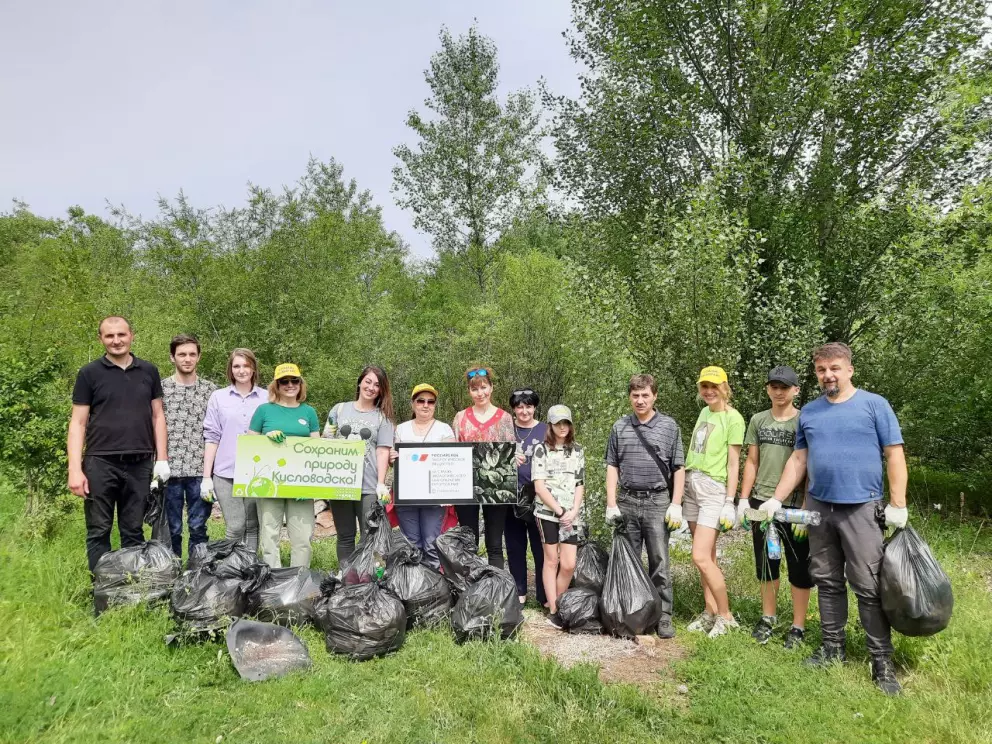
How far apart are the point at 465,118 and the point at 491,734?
2028 centimetres

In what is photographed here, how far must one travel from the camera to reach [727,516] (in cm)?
452

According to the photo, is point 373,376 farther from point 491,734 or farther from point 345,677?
point 491,734

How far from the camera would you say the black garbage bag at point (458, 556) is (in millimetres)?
4629

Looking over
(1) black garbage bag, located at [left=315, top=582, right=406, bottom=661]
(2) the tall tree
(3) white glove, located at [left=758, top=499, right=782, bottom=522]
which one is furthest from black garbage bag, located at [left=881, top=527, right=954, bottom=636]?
(2) the tall tree

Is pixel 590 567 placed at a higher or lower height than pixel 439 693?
higher

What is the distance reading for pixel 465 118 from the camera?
67.7ft

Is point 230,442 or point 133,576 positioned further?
point 230,442

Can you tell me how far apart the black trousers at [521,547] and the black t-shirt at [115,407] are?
2.89 metres

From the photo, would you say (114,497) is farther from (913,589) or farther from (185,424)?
(913,589)

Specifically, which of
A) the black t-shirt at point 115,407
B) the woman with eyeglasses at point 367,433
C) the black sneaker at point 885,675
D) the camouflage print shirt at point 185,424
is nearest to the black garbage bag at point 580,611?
the woman with eyeglasses at point 367,433

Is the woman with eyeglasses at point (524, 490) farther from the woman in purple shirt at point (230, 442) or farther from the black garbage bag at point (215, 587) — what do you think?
the woman in purple shirt at point (230, 442)

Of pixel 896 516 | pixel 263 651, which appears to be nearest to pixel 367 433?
pixel 263 651

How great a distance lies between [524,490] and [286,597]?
1960 millimetres

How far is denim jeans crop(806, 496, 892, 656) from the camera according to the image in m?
3.78
